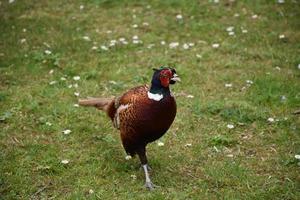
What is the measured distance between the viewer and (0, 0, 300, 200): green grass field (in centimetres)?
593

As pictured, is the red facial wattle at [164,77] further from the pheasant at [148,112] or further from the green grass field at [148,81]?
the green grass field at [148,81]

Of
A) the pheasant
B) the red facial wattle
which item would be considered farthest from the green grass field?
the red facial wattle

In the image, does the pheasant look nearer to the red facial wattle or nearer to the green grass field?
the red facial wattle

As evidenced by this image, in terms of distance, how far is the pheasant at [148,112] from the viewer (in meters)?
5.43

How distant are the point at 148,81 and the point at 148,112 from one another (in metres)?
2.95

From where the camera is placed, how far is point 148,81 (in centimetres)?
834

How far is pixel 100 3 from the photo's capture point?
11.3 meters

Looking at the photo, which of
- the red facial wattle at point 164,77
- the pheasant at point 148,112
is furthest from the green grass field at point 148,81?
the red facial wattle at point 164,77

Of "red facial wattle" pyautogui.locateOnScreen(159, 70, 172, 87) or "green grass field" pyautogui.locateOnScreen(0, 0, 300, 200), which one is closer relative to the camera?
"red facial wattle" pyautogui.locateOnScreen(159, 70, 172, 87)

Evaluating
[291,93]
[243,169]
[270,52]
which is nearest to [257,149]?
[243,169]

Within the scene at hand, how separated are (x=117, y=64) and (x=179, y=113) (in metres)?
1.94

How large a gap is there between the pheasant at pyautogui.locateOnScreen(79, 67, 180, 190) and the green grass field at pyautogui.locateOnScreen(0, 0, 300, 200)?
55 cm

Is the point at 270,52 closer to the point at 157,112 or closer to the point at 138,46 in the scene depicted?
the point at 138,46

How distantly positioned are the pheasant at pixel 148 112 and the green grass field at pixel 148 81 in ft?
1.80
